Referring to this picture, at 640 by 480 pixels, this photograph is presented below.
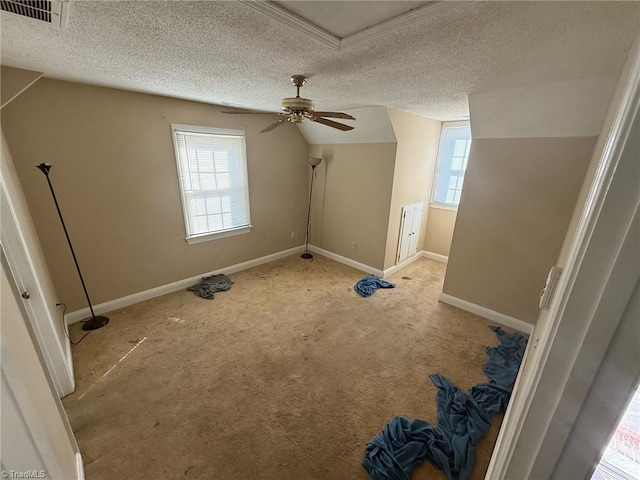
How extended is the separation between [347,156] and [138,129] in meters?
2.63

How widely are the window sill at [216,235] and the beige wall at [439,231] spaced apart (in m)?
3.09

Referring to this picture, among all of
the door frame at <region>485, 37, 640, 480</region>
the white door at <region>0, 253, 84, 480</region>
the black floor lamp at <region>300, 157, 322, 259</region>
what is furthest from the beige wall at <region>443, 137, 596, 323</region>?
the white door at <region>0, 253, 84, 480</region>

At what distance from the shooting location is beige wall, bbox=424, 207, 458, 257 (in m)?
4.39

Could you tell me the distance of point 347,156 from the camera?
398cm

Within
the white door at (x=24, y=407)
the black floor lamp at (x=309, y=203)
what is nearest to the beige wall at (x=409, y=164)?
the black floor lamp at (x=309, y=203)

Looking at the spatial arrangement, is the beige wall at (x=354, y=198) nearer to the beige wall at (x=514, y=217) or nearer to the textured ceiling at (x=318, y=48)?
the beige wall at (x=514, y=217)

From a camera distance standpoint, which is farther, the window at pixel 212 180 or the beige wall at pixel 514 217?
the window at pixel 212 180

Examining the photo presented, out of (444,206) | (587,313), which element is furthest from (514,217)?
(587,313)

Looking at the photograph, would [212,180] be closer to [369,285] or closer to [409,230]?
[369,285]

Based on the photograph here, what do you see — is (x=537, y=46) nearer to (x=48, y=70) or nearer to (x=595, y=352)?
(x=595, y=352)

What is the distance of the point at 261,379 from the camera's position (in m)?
2.14

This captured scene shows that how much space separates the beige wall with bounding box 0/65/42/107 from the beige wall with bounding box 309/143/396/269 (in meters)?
3.19

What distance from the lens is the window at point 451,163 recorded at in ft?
13.2

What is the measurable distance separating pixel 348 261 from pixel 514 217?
2.31 m
